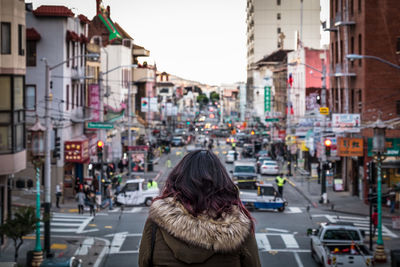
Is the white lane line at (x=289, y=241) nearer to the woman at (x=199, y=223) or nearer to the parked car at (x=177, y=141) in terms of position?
the woman at (x=199, y=223)

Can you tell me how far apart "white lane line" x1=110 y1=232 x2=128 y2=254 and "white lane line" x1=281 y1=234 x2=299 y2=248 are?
6.23 meters

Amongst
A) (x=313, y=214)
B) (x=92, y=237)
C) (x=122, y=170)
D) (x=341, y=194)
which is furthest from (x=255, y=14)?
(x=92, y=237)

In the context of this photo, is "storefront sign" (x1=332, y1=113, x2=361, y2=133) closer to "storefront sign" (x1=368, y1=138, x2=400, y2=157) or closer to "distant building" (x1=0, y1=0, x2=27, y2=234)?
"storefront sign" (x1=368, y1=138, x2=400, y2=157)

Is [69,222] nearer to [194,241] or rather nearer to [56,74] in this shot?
[56,74]

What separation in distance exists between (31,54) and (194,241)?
41625 mm

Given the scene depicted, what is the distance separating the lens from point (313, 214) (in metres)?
37.3

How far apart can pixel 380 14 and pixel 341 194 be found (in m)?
12.5

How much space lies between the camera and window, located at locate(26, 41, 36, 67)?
143 feet

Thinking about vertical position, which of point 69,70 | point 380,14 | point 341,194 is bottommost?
point 341,194

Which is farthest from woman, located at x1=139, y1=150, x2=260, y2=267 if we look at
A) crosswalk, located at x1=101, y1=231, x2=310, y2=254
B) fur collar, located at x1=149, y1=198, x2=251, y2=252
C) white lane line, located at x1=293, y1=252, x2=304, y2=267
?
crosswalk, located at x1=101, y1=231, x2=310, y2=254

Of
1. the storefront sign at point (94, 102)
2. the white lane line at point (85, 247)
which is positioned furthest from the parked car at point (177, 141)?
the white lane line at point (85, 247)

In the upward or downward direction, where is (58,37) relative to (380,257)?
upward

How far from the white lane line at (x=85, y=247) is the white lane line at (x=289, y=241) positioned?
24.2ft

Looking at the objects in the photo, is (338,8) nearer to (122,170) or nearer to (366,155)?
(366,155)
